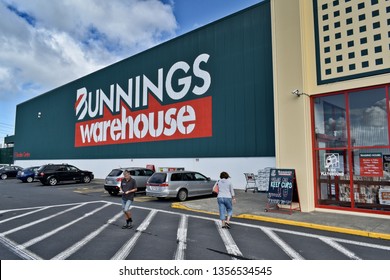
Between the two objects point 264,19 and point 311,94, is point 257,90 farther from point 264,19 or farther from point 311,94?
point 311,94

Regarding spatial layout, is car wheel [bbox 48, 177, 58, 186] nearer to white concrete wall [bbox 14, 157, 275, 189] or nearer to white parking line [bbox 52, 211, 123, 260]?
white concrete wall [bbox 14, 157, 275, 189]

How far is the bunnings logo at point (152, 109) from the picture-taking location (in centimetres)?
2120

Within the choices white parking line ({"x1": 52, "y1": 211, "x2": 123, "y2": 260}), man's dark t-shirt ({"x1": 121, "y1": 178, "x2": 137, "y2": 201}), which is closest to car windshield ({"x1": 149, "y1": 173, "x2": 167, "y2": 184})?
white parking line ({"x1": 52, "y1": 211, "x2": 123, "y2": 260})

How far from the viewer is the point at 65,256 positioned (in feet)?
19.4

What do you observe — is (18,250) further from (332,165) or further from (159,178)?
(332,165)

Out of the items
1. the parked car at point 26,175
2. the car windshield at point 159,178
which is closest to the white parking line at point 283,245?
the car windshield at point 159,178

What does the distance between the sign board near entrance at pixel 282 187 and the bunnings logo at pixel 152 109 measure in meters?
9.24

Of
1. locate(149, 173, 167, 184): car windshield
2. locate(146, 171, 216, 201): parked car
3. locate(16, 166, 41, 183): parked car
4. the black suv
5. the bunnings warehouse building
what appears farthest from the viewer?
locate(16, 166, 41, 183): parked car

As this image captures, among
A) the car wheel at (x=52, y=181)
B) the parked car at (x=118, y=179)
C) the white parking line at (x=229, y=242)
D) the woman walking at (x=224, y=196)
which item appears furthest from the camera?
the car wheel at (x=52, y=181)

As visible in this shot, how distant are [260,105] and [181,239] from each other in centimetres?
1220

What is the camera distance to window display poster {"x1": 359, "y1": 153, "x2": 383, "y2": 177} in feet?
33.4

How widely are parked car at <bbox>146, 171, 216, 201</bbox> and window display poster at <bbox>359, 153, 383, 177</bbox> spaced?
25.4 feet

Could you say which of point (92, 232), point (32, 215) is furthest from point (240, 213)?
point (32, 215)

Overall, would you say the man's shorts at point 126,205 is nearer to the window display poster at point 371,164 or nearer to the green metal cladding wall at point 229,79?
the window display poster at point 371,164
